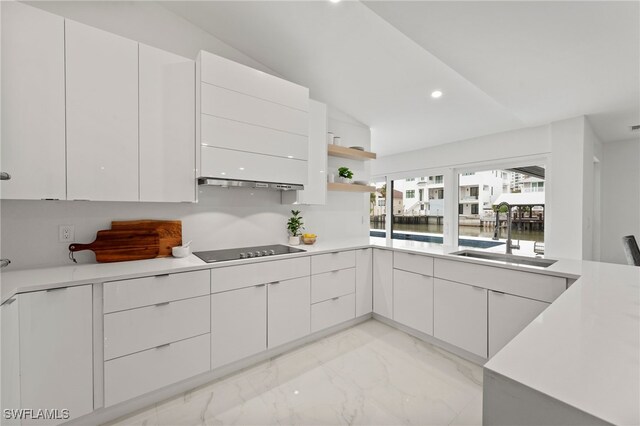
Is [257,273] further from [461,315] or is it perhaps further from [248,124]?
[461,315]

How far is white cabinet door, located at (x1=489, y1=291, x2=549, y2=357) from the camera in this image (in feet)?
6.21

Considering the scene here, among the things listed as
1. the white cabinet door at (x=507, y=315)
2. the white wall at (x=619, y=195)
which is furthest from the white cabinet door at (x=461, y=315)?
the white wall at (x=619, y=195)

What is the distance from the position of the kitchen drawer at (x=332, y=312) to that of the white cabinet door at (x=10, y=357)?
1.82 m

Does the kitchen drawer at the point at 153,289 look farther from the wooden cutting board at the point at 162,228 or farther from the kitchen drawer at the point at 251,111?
the kitchen drawer at the point at 251,111

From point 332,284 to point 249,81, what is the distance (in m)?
1.97

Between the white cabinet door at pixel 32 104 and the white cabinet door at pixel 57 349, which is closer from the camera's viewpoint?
the white cabinet door at pixel 57 349

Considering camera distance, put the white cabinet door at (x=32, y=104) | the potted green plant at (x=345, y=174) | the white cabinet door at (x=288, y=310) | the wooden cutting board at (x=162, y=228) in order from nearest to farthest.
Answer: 1. the white cabinet door at (x=32, y=104)
2. the wooden cutting board at (x=162, y=228)
3. the white cabinet door at (x=288, y=310)
4. the potted green plant at (x=345, y=174)

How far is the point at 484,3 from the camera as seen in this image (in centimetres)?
166

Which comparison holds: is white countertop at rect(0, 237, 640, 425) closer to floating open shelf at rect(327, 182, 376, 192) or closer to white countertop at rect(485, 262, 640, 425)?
white countertop at rect(485, 262, 640, 425)

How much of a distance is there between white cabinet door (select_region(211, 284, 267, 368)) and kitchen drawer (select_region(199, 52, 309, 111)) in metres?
1.64

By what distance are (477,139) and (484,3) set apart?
244 cm

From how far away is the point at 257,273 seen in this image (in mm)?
2168

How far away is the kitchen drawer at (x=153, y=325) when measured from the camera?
1.62 m

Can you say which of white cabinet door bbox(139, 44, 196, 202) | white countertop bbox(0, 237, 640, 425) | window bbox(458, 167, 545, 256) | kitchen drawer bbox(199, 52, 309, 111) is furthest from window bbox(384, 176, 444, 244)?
white cabinet door bbox(139, 44, 196, 202)
